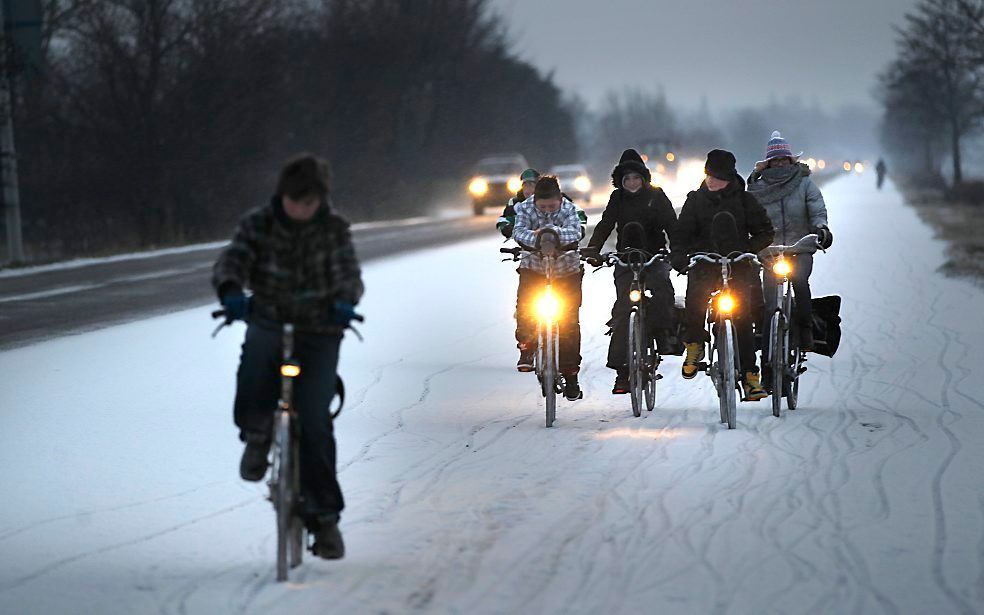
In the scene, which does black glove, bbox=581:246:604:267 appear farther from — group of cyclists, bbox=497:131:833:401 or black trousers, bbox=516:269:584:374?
black trousers, bbox=516:269:584:374

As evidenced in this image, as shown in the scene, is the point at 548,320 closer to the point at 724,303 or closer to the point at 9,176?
the point at 724,303

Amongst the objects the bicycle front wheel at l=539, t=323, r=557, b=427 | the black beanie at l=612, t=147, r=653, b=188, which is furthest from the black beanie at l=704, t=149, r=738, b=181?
the bicycle front wheel at l=539, t=323, r=557, b=427

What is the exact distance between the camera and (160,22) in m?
36.2

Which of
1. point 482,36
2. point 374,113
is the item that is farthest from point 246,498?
point 482,36

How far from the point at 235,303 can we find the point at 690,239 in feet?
16.4

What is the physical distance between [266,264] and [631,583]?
1812mm

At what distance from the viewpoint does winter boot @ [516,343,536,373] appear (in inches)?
479

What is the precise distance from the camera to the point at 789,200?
11117 mm

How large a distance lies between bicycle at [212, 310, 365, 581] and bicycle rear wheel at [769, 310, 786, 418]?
491 centimetres

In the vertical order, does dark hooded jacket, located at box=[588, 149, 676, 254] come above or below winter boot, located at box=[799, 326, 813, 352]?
above

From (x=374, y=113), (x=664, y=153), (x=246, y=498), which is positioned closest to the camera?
(x=246, y=498)

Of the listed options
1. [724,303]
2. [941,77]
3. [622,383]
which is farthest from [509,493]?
[941,77]

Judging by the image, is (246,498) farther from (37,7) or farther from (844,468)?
(37,7)

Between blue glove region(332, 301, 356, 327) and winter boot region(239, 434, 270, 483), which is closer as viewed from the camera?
blue glove region(332, 301, 356, 327)
